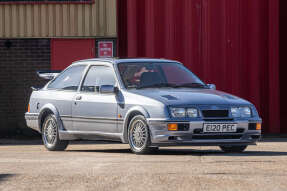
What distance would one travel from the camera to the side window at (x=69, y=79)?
12.8 metres

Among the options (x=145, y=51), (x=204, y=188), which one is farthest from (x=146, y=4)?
(x=204, y=188)

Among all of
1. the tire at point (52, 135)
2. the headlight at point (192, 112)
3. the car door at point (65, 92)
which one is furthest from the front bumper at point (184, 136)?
the tire at point (52, 135)

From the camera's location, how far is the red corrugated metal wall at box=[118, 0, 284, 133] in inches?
816

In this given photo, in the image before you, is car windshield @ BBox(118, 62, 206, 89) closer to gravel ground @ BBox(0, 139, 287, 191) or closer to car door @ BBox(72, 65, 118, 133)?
car door @ BBox(72, 65, 118, 133)

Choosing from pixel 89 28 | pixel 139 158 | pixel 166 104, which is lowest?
pixel 139 158

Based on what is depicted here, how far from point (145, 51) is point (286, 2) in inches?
151

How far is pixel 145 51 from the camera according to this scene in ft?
68.5

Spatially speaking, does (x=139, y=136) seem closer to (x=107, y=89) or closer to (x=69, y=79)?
(x=107, y=89)

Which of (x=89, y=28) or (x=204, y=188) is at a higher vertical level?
(x=89, y=28)

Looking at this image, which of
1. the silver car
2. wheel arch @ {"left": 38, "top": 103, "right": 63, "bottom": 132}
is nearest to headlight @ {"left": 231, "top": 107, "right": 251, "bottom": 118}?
the silver car

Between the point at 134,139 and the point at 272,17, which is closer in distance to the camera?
the point at 134,139

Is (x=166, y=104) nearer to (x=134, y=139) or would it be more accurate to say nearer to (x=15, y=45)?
(x=134, y=139)

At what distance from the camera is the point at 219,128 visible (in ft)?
36.0

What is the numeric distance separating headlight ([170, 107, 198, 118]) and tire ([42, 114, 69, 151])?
268cm
